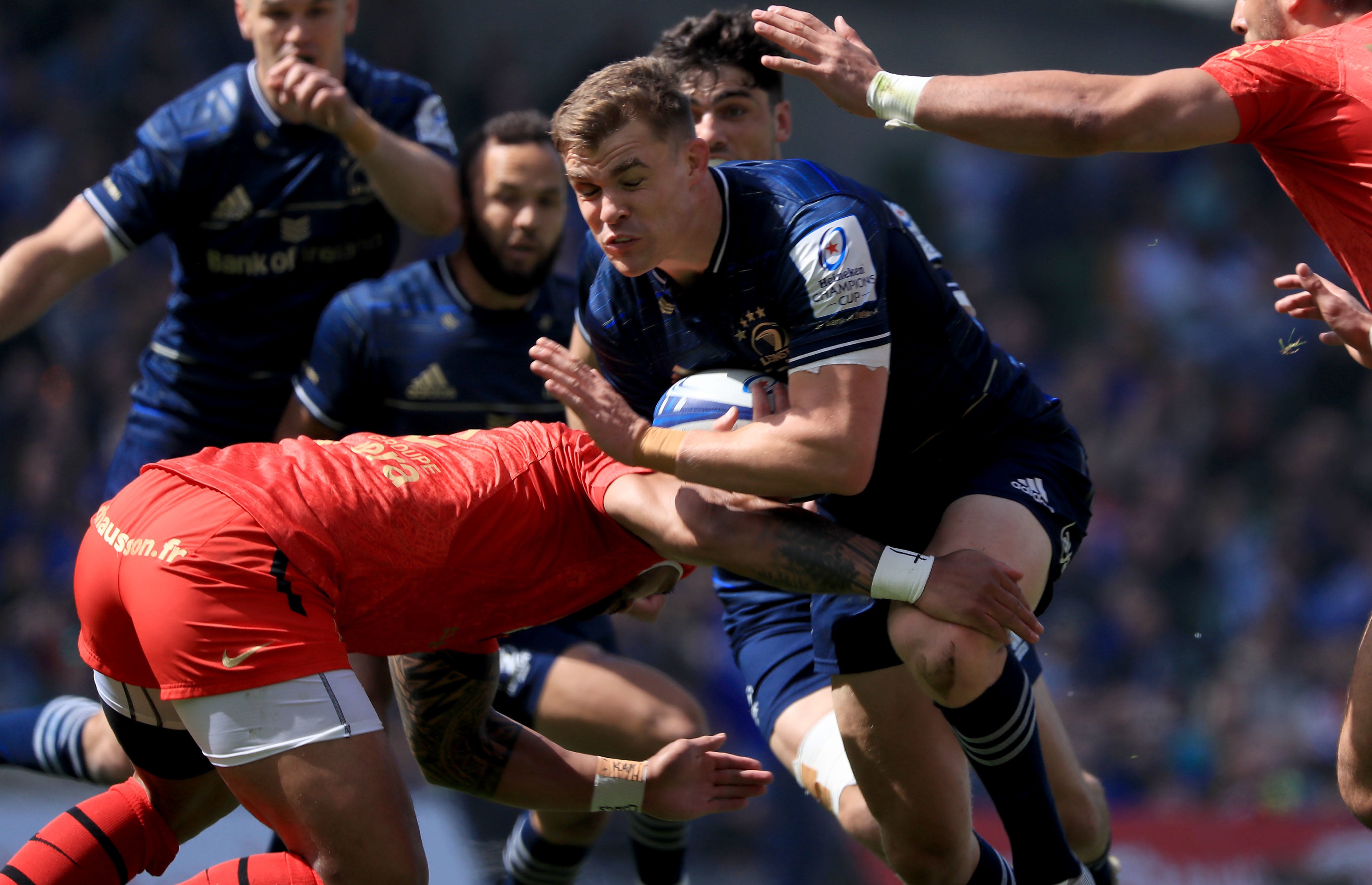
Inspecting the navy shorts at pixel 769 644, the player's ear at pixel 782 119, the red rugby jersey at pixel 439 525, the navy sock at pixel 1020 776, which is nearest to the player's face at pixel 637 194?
the red rugby jersey at pixel 439 525

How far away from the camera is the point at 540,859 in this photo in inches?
189

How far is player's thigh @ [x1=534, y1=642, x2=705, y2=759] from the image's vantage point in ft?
Result: 14.7

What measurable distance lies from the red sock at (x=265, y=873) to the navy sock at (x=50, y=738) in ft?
6.67

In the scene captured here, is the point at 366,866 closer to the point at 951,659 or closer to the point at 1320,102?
the point at 951,659

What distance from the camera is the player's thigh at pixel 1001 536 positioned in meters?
3.24

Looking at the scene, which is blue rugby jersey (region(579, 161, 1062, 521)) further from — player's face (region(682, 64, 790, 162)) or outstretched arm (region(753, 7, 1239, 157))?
player's face (region(682, 64, 790, 162))

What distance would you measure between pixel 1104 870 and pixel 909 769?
1.31 metres

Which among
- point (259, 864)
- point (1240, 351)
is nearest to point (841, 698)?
point (259, 864)

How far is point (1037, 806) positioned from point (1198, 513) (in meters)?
8.18

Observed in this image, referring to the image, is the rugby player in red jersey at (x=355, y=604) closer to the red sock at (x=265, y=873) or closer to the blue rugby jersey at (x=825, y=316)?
the red sock at (x=265, y=873)

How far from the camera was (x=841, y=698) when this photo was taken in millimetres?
3691

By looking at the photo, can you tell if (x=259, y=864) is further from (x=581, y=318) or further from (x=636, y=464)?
(x=581, y=318)

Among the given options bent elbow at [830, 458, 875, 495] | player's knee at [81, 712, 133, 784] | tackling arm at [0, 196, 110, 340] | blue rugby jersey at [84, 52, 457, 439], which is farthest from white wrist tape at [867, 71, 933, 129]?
player's knee at [81, 712, 133, 784]

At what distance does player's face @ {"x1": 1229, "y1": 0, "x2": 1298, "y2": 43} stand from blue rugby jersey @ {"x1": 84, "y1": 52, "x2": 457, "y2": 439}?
2.83 meters
